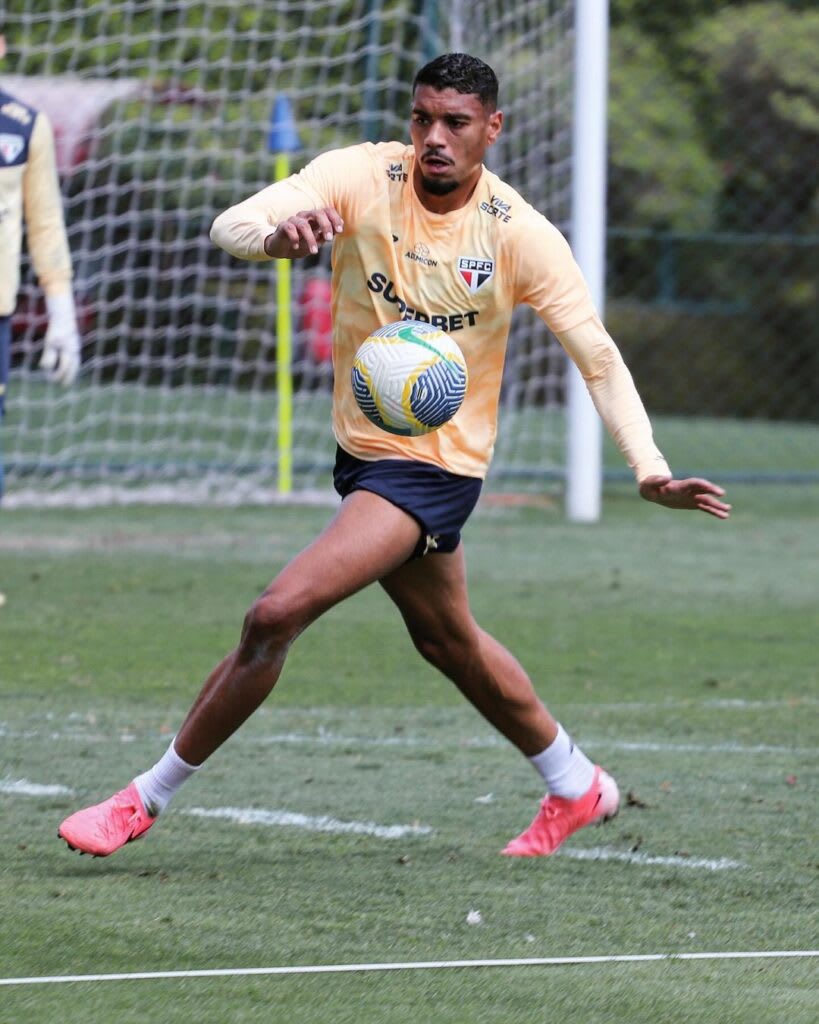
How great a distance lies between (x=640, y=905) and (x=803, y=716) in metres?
2.66

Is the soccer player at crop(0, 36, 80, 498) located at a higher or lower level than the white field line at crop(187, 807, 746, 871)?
higher

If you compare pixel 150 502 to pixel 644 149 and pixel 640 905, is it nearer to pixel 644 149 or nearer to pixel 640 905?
pixel 640 905

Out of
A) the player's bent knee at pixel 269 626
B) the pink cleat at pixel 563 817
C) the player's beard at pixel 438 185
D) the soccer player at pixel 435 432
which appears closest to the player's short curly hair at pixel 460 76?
the soccer player at pixel 435 432

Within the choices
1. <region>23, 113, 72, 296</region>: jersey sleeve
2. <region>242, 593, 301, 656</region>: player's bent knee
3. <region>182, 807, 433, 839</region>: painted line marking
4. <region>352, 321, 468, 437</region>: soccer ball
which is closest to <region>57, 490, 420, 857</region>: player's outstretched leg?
<region>242, 593, 301, 656</region>: player's bent knee

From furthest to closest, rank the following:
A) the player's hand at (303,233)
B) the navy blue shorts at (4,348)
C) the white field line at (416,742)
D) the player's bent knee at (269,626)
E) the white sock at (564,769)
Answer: the navy blue shorts at (4,348), the white field line at (416,742), the white sock at (564,769), the player's bent knee at (269,626), the player's hand at (303,233)

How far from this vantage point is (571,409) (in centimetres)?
1270

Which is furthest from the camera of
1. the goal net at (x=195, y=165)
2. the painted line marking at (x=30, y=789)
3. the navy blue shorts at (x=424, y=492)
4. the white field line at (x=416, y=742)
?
the goal net at (x=195, y=165)

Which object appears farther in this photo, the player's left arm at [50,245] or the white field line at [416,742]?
the player's left arm at [50,245]

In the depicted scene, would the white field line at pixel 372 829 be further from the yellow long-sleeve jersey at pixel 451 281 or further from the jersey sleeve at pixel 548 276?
the jersey sleeve at pixel 548 276

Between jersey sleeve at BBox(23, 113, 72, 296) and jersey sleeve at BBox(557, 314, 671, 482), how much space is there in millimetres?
4642

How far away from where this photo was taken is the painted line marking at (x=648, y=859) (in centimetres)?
506

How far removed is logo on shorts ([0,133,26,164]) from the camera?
9.16 meters

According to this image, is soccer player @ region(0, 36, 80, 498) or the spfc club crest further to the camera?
soccer player @ region(0, 36, 80, 498)

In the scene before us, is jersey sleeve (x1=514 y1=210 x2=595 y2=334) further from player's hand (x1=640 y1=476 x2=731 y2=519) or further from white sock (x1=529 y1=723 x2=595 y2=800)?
white sock (x1=529 y1=723 x2=595 y2=800)
